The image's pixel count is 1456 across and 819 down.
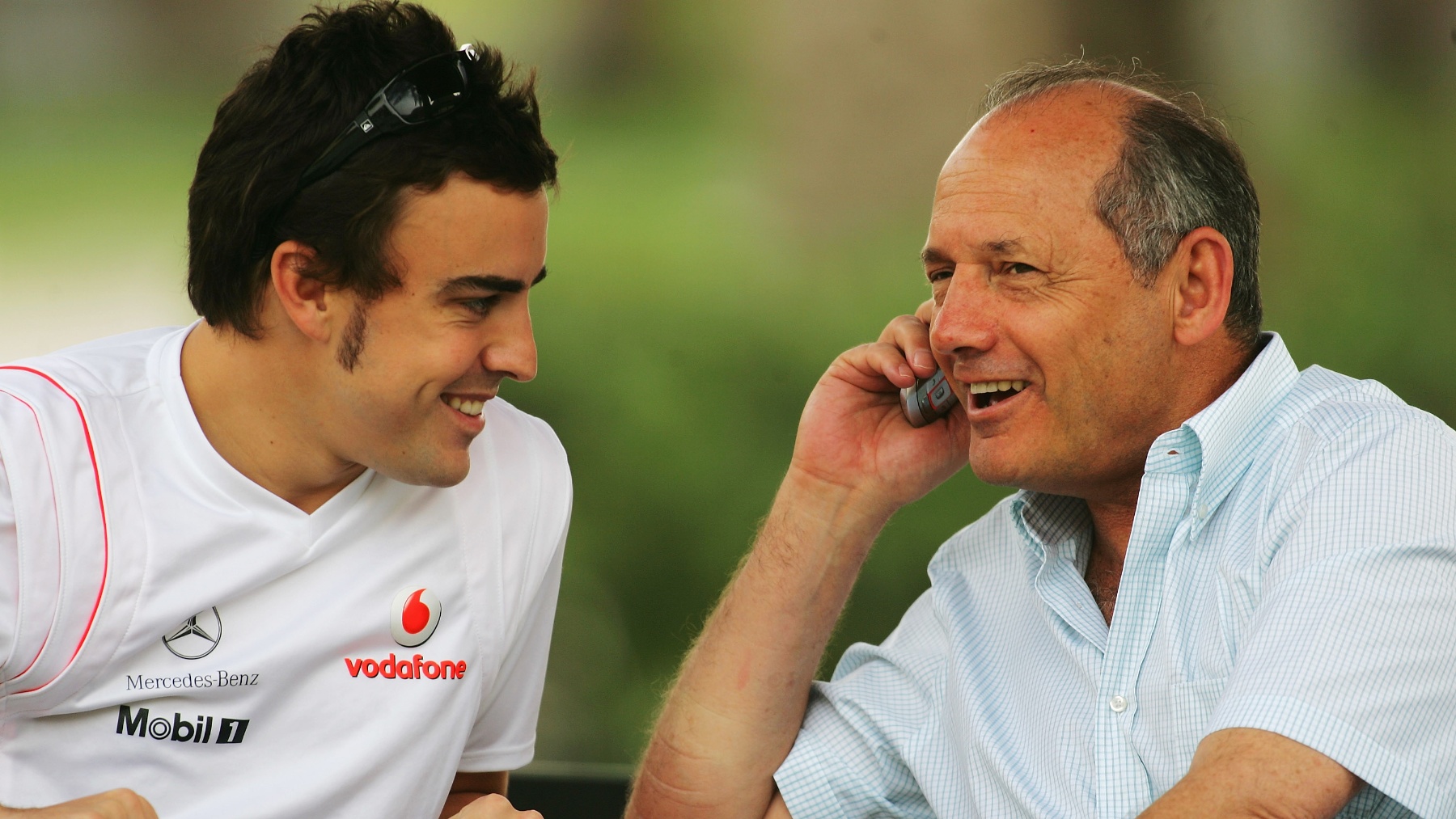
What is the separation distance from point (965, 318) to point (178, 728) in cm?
120

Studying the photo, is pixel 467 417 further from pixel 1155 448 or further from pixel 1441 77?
pixel 1441 77

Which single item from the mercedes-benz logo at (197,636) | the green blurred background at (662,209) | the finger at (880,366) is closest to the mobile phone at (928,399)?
the finger at (880,366)

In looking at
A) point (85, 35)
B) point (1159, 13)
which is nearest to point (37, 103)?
point (85, 35)

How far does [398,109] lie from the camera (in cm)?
173

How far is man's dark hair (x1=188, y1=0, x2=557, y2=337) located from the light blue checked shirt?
921mm

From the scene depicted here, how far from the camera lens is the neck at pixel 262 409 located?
5.89 feet

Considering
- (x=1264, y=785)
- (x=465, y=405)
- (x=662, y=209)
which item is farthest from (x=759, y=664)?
(x=662, y=209)

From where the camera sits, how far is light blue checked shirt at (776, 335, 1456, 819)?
1.34m

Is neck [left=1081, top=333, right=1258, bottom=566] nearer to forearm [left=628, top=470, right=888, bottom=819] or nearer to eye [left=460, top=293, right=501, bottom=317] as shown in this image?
forearm [left=628, top=470, right=888, bottom=819]

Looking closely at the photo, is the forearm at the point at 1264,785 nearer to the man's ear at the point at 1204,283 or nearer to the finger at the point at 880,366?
the man's ear at the point at 1204,283

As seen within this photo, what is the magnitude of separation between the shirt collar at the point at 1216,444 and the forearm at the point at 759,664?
0.51m

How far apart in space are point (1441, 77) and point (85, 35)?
3.30m

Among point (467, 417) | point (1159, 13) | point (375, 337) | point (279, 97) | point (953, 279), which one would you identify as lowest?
point (467, 417)

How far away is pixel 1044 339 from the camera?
1730mm
